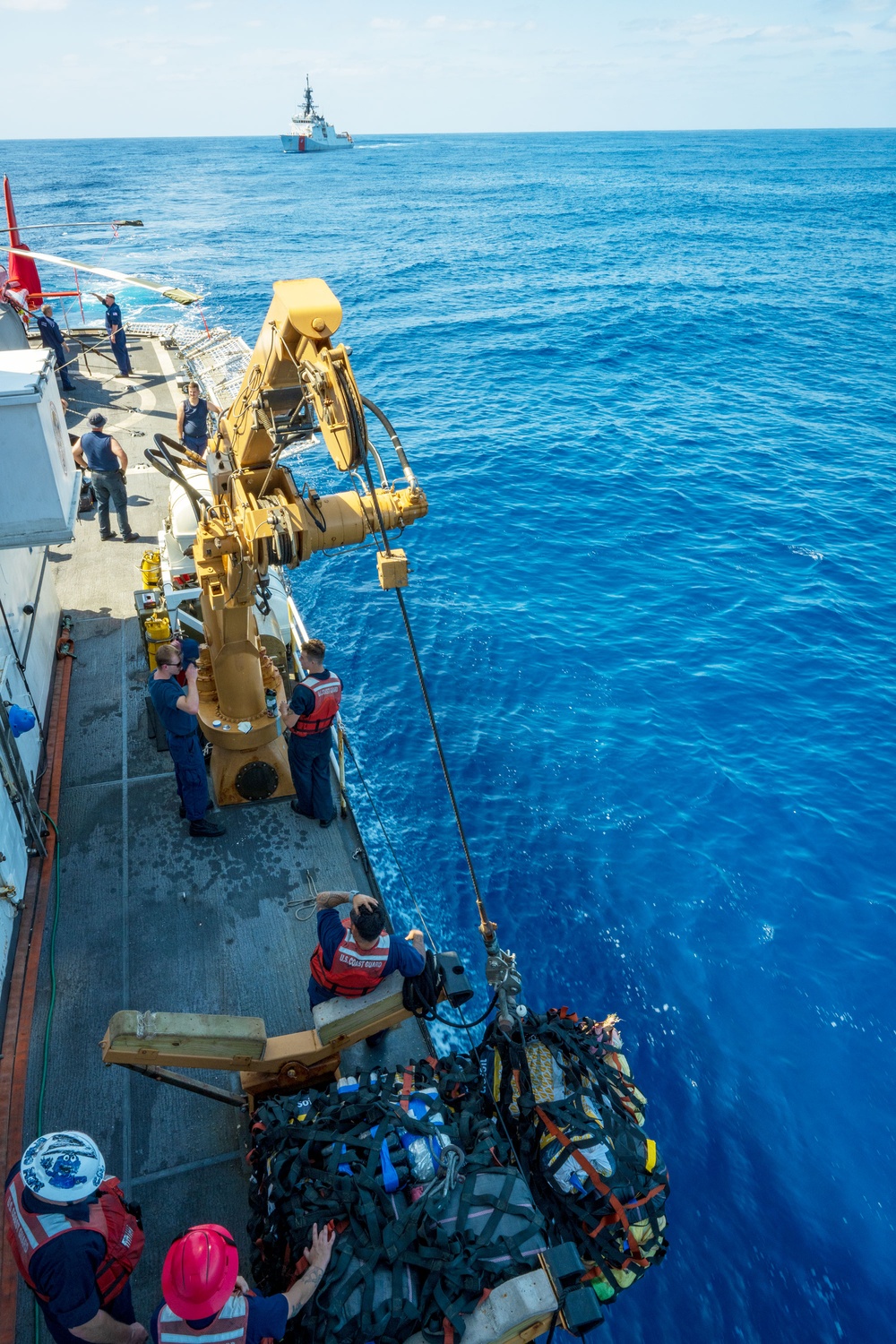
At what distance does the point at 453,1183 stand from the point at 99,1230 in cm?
169

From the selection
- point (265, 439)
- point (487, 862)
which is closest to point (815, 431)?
point (487, 862)

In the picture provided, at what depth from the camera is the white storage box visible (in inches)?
251

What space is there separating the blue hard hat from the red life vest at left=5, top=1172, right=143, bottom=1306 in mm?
4252

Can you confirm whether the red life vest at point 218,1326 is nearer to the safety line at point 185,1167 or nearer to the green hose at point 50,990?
the green hose at point 50,990

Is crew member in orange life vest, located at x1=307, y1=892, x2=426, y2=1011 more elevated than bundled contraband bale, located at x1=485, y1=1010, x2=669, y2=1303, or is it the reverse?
crew member in orange life vest, located at x1=307, y1=892, x2=426, y2=1011

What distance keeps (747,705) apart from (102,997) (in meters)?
10.7

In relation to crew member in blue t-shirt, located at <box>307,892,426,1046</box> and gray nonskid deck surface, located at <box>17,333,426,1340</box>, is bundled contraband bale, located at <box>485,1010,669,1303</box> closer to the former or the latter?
crew member in blue t-shirt, located at <box>307,892,426,1046</box>

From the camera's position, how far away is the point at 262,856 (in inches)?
307

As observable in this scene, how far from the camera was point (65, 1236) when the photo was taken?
3662 mm

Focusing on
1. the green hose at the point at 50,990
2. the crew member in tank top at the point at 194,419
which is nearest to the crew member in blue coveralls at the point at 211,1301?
the green hose at the point at 50,990

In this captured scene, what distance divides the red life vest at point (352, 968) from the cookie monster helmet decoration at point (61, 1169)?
1.72 metres

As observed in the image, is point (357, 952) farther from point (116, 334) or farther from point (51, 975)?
point (116, 334)

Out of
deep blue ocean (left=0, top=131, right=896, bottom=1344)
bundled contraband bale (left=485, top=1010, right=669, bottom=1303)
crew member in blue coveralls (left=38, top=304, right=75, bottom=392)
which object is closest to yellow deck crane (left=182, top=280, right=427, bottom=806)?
deep blue ocean (left=0, top=131, right=896, bottom=1344)

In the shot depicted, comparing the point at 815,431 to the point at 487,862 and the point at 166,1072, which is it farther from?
the point at 166,1072
